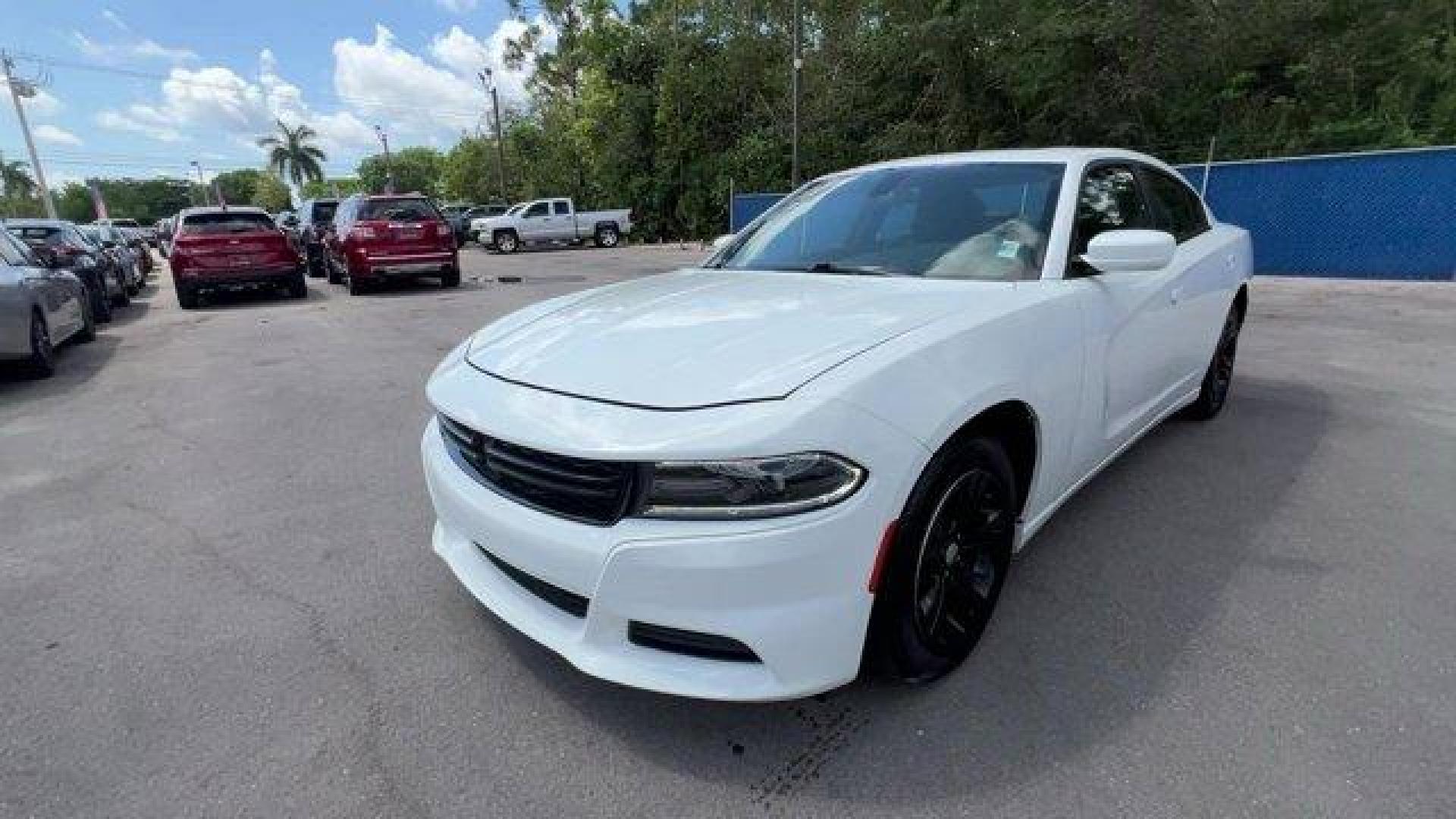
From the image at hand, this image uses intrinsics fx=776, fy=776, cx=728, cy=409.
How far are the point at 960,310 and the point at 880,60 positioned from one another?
71.9 feet

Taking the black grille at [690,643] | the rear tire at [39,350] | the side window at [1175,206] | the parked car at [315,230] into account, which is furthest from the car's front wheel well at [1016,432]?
the parked car at [315,230]

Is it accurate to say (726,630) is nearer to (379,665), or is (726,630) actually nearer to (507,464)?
(507,464)

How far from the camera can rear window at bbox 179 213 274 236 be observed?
39.1ft

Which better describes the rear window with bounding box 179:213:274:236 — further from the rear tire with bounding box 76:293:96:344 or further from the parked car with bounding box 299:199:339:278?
the parked car with bounding box 299:199:339:278

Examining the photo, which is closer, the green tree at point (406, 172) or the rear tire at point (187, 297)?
the rear tire at point (187, 297)

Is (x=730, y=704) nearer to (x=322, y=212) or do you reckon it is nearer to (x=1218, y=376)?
(x=1218, y=376)

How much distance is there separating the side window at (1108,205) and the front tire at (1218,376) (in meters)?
1.38

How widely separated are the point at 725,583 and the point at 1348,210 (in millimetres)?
13265

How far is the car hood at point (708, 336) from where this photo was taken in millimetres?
1976

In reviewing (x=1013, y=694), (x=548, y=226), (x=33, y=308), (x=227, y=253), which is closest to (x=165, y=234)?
(x=548, y=226)

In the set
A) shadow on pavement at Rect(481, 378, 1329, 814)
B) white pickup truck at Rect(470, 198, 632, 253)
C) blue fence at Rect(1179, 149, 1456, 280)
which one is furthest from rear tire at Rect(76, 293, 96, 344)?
white pickup truck at Rect(470, 198, 632, 253)

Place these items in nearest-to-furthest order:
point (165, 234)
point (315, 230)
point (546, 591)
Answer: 1. point (546, 591)
2. point (315, 230)
3. point (165, 234)

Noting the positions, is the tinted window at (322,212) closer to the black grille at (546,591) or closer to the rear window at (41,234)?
the rear window at (41,234)

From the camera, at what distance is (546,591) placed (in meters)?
2.15
